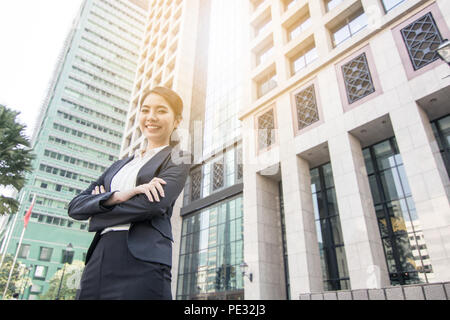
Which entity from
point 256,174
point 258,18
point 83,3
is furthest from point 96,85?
point 256,174

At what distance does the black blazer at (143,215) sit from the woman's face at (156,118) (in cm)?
27

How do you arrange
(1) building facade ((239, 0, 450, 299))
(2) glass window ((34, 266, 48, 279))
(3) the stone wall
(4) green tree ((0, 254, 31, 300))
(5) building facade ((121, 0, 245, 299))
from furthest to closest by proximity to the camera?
1. (2) glass window ((34, 266, 48, 279))
2. (4) green tree ((0, 254, 31, 300))
3. (5) building facade ((121, 0, 245, 299))
4. (1) building facade ((239, 0, 450, 299))
5. (3) the stone wall

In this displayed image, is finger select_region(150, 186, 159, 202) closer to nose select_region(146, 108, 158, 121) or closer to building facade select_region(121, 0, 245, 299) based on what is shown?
nose select_region(146, 108, 158, 121)

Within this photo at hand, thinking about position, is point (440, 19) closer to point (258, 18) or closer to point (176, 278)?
point (258, 18)

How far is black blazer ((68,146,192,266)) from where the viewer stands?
1397 millimetres

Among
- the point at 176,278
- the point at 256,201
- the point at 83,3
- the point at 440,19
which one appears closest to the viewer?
the point at 440,19

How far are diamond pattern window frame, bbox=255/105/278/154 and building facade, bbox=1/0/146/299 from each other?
142 feet

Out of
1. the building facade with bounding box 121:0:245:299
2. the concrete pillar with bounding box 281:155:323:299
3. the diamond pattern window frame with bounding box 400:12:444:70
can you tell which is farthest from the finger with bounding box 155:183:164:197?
the diamond pattern window frame with bounding box 400:12:444:70

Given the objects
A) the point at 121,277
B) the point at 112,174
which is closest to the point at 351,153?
the point at 112,174

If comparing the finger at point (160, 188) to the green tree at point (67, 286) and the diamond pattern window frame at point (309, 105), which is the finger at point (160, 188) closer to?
the diamond pattern window frame at point (309, 105)

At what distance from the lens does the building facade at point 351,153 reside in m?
13.3

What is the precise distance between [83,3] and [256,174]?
85990mm

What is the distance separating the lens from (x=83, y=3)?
80.1m

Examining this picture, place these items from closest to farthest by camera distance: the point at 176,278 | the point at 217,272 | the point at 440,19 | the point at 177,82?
the point at 440,19 < the point at 217,272 < the point at 176,278 < the point at 177,82
